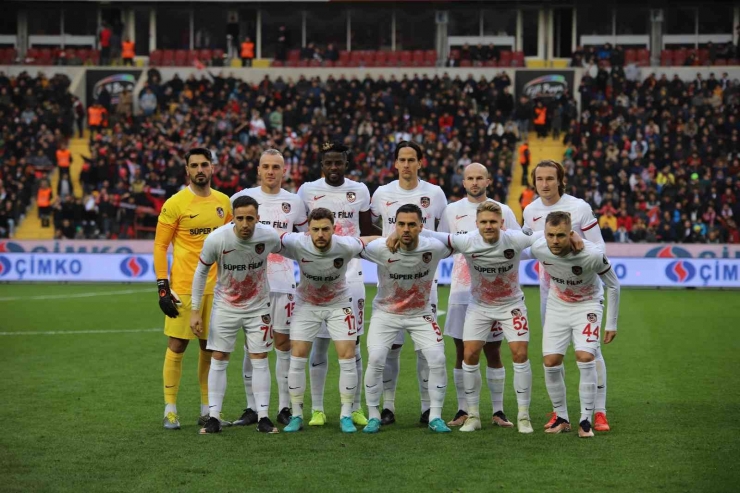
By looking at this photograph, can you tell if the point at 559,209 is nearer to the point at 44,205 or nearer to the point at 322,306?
the point at 322,306

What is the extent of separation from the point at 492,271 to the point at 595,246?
0.95 meters

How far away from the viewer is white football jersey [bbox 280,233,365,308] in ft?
31.4

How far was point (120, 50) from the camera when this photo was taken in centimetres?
4400

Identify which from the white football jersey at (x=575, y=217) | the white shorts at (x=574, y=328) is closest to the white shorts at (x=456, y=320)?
the white shorts at (x=574, y=328)

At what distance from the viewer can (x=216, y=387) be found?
376 inches

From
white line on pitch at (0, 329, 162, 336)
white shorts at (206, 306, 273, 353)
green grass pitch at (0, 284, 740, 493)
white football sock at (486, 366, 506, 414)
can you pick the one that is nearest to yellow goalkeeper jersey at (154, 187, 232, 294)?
white shorts at (206, 306, 273, 353)

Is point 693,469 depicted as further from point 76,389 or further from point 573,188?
point 573,188

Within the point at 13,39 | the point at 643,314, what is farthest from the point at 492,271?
the point at 13,39

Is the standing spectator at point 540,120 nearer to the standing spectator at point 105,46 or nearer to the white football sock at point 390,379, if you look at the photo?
the standing spectator at point 105,46

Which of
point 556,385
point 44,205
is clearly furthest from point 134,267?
point 556,385

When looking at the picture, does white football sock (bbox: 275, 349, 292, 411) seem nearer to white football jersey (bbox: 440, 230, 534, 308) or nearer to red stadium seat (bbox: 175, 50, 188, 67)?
white football jersey (bbox: 440, 230, 534, 308)

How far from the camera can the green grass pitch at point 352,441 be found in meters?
7.62

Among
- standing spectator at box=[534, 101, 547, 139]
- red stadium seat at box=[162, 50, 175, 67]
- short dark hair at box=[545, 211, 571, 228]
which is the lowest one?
short dark hair at box=[545, 211, 571, 228]

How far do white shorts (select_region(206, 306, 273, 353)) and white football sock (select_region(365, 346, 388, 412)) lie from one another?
97 centimetres
